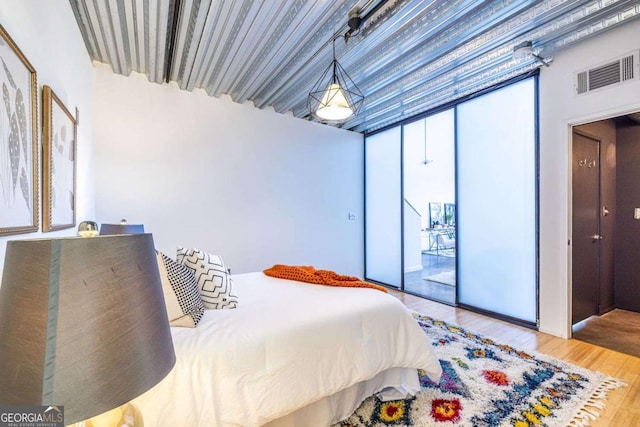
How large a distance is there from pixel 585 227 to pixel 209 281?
3827 millimetres

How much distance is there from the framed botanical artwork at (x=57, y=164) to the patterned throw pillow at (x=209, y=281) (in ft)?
2.36

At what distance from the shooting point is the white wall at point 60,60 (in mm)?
1263

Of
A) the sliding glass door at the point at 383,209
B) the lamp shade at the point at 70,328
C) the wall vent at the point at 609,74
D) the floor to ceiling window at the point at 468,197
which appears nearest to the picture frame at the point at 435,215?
the floor to ceiling window at the point at 468,197

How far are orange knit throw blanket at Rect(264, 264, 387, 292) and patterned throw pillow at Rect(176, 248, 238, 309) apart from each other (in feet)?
2.27

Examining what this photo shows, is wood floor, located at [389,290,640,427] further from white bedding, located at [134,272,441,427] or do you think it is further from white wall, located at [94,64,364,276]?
white wall, located at [94,64,364,276]

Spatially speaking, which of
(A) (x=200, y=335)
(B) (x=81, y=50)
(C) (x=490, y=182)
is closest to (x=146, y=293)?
(A) (x=200, y=335)

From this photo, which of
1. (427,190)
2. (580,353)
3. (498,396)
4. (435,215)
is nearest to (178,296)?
(498,396)

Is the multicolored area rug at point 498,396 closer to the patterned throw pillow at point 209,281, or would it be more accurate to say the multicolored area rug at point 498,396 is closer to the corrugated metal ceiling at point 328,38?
the patterned throw pillow at point 209,281

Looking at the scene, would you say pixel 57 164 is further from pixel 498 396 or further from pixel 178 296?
pixel 498 396

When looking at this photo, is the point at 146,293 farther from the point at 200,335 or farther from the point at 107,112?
the point at 107,112

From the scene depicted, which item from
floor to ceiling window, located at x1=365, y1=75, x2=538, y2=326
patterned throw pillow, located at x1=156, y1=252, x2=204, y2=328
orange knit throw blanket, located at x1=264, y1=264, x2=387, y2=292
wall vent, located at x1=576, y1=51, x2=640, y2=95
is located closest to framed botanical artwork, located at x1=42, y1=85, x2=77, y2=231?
patterned throw pillow, located at x1=156, y1=252, x2=204, y2=328

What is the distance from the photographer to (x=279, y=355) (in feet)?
4.71

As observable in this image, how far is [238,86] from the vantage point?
3.56 m

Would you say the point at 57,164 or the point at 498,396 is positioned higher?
the point at 57,164
